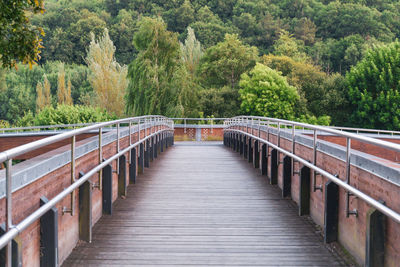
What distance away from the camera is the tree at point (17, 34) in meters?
7.56

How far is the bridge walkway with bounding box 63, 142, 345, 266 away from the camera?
15.4 feet

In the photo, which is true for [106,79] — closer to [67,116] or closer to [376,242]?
[67,116]

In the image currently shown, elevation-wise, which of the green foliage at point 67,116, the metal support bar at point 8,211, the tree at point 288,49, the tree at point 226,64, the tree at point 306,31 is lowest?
the metal support bar at point 8,211

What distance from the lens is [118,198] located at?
291 inches

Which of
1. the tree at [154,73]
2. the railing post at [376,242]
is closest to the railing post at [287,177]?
the railing post at [376,242]

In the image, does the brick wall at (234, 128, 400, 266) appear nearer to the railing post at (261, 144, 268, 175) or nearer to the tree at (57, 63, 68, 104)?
the railing post at (261, 144, 268, 175)

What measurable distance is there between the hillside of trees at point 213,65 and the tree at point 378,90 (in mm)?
94

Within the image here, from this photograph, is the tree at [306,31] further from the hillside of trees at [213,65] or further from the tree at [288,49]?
the tree at [288,49]

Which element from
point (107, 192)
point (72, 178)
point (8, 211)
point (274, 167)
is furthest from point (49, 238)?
point (274, 167)

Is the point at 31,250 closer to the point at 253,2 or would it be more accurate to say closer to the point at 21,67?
the point at 21,67

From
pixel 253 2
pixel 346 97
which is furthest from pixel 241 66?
pixel 253 2

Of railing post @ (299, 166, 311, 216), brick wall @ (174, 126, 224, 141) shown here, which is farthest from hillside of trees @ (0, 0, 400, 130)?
railing post @ (299, 166, 311, 216)

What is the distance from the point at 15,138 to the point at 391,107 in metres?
31.8

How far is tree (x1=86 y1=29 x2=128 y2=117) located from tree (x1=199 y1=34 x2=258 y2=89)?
12679mm
